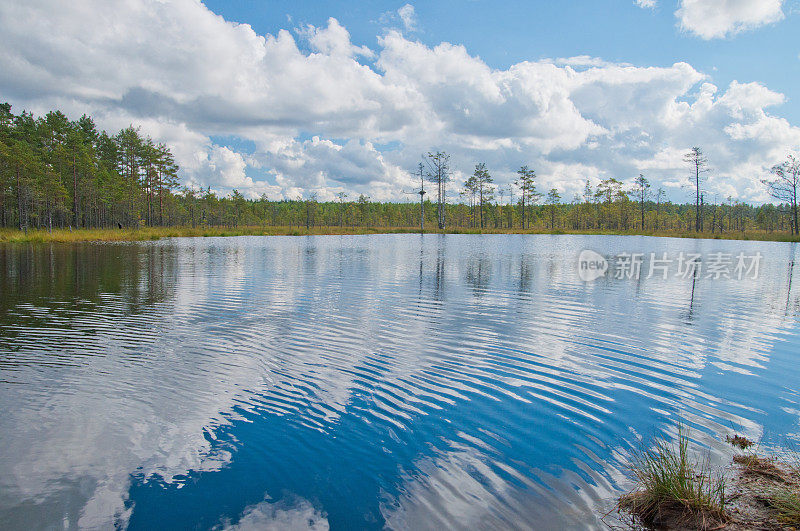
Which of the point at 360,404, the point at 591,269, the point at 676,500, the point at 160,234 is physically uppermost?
the point at 160,234

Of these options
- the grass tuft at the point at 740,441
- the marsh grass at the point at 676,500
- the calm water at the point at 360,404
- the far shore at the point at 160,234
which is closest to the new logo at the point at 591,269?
the calm water at the point at 360,404

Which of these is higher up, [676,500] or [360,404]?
[676,500]

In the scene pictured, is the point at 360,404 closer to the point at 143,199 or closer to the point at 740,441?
the point at 740,441

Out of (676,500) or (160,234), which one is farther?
(160,234)

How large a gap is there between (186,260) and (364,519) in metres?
28.6

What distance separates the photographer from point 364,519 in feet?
13.8

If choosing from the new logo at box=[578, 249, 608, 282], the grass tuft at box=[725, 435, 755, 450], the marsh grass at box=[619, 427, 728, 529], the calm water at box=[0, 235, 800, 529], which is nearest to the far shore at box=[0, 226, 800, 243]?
the calm water at box=[0, 235, 800, 529]

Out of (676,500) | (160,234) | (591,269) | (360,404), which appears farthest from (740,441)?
(160,234)

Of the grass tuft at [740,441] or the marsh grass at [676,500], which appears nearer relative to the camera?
the marsh grass at [676,500]

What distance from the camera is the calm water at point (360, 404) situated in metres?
4.48

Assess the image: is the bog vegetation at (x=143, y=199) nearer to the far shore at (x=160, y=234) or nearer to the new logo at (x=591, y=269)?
the far shore at (x=160, y=234)

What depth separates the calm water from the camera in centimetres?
448

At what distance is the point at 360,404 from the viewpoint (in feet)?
22.4

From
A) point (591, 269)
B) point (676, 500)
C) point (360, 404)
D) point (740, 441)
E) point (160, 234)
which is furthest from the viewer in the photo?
point (160, 234)
